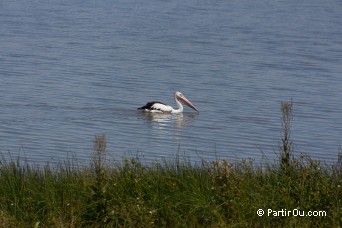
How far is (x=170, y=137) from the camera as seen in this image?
20.4m

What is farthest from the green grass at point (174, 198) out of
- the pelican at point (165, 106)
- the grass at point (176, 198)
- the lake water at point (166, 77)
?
the pelican at point (165, 106)

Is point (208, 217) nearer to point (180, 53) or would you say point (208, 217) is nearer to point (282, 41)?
point (180, 53)

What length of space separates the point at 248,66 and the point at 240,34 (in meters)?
8.04

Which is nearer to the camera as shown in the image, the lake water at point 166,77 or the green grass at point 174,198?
the green grass at point 174,198

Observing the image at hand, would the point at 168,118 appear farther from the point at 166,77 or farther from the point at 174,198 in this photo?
the point at 174,198

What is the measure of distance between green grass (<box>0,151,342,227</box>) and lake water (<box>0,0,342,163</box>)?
2697mm

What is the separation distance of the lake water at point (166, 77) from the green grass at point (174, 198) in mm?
2697

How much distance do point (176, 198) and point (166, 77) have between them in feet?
65.6

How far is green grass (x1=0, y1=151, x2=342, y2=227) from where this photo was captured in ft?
27.8

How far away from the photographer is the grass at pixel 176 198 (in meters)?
8.45

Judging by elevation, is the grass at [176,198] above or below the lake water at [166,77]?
below

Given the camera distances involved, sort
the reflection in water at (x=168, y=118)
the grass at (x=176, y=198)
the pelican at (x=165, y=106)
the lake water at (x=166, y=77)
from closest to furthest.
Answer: the grass at (x=176, y=198), the lake water at (x=166, y=77), the reflection in water at (x=168, y=118), the pelican at (x=165, y=106)

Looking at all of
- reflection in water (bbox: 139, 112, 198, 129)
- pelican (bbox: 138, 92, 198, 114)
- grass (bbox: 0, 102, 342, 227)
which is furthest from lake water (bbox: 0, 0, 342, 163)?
grass (bbox: 0, 102, 342, 227)

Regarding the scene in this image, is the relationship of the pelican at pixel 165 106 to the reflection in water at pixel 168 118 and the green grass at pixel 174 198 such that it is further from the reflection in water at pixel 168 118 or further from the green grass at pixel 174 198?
the green grass at pixel 174 198
